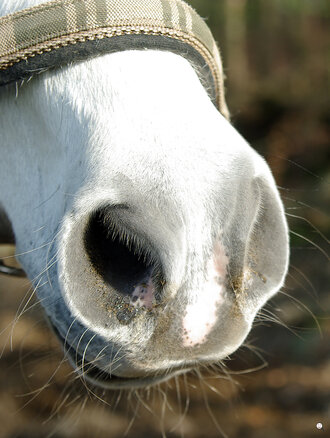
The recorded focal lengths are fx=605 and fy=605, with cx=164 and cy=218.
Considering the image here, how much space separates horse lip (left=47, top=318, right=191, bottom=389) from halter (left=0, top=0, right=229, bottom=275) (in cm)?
45

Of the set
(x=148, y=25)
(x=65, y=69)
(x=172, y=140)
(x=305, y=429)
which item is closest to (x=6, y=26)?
(x=65, y=69)

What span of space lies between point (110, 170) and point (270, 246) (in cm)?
27

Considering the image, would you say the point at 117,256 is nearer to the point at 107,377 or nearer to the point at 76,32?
the point at 107,377

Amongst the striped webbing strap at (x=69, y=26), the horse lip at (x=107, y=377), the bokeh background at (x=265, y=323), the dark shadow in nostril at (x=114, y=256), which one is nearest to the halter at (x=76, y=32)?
the striped webbing strap at (x=69, y=26)

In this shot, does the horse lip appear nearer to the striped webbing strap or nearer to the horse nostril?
the horse nostril

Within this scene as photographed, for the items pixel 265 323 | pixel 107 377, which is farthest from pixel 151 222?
pixel 265 323

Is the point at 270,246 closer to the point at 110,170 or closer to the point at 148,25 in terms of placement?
the point at 110,170

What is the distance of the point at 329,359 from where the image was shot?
3.00 meters

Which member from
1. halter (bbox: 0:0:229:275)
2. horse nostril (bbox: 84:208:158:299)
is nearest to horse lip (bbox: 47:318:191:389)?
horse nostril (bbox: 84:208:158:299)

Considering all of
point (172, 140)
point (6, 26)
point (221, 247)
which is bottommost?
point (221, 247)

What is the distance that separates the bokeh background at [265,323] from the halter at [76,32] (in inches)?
38.5

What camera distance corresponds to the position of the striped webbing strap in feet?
3.03

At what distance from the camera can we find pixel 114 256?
861 mm

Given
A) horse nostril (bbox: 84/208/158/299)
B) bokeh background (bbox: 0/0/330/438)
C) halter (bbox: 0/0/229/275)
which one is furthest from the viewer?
bokeh background (bbox: 0/0/330/438)
